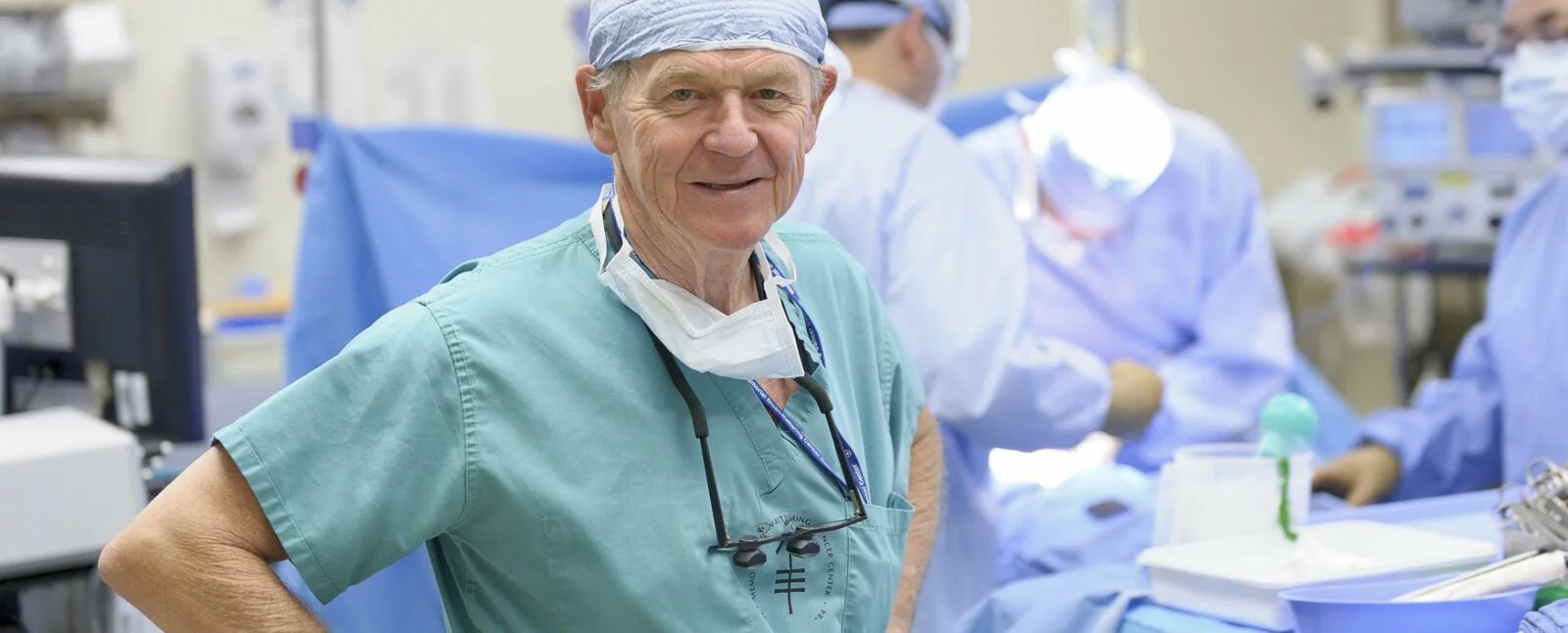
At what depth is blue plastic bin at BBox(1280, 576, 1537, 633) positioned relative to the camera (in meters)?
1.54

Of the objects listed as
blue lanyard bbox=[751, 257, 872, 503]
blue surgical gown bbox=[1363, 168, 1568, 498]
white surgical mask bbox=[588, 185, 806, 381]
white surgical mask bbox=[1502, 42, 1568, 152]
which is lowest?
blue surgical gown bbox=[1363, 168, 1568, 498]

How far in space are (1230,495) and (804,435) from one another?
2.27 ft

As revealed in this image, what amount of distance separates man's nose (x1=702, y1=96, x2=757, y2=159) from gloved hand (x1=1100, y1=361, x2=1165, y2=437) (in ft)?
3.87

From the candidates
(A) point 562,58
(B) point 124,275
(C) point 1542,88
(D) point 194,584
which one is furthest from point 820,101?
(A) point 562,58

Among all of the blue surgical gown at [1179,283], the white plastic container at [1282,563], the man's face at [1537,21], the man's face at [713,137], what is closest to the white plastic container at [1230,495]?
Answer: the white plastic container at [1282,563]

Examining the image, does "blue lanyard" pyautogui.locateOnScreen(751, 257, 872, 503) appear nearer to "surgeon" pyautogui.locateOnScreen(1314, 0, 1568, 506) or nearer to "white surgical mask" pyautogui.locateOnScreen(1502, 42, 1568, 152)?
"surgeon" pyautogui.locateOnScreen(1314, 0, 1568, 506)

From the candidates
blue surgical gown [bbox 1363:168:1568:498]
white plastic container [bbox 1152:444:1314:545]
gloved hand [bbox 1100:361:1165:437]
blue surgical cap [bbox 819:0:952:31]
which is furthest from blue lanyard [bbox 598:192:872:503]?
blue surgical gown [bbox 1363:168:1568:498]

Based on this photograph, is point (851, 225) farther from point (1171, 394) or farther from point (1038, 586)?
point (1171, 394)

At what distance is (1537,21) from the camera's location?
2514 millimetres

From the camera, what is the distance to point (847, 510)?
1.46 meters

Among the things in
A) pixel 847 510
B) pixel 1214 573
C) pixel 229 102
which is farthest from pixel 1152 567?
pixel 229 102

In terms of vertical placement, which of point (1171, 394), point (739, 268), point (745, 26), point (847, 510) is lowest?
point (1171, 394)

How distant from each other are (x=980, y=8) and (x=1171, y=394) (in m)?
3.75

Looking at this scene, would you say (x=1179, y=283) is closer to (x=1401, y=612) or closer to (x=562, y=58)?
(x=1401, y=612)
